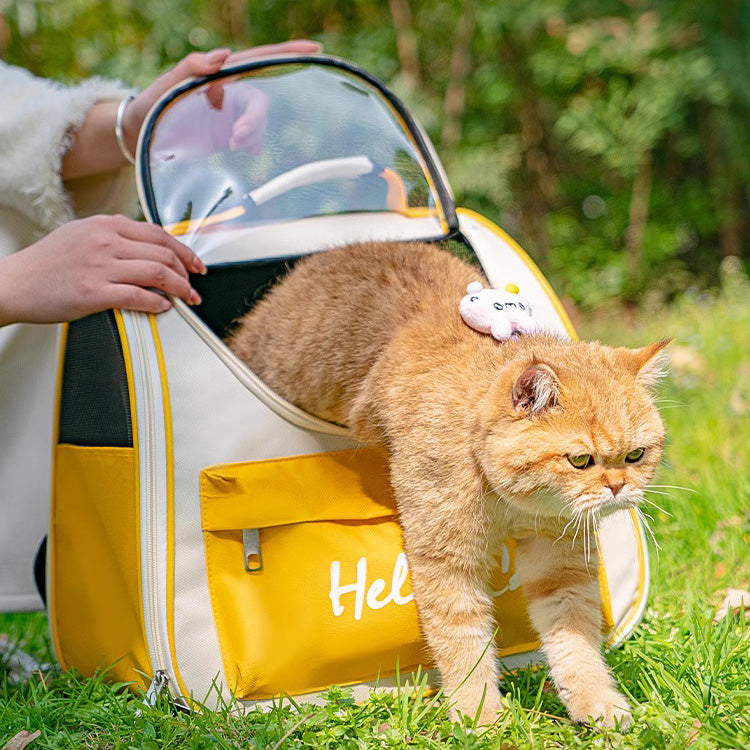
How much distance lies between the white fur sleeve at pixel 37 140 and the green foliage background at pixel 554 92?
250 centimetres

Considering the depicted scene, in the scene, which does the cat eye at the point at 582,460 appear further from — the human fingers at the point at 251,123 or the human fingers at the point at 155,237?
the human fingers at the point at 251,123

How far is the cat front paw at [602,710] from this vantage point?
1355mm

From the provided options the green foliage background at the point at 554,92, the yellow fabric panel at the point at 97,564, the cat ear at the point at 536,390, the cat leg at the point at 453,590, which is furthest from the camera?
the green foliage background at the point at 554,92

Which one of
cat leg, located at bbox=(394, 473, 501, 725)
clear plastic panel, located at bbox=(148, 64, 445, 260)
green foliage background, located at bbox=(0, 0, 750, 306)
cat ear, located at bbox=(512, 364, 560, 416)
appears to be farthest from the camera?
green foliage background, located at bbox=(0, 0, 750, 306)

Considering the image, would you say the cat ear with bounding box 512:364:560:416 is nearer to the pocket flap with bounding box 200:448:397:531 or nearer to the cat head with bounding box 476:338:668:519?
the cat head with bounding box 476:338:668:519

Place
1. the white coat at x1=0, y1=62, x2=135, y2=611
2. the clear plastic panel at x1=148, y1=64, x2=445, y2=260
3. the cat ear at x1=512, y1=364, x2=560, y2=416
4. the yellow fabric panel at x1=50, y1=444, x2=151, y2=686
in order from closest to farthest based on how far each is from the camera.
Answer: the cat ear at x1=512, y1=364, x2=560, y2=416 < the yellow fabric panel at x1=50, y1=444, x2=151, y2=686 < the clear plastic panel at x1=148, y1=64, x2=445, y2=260 < the white coat at x1=0, y1=62, x2=135, y2=611

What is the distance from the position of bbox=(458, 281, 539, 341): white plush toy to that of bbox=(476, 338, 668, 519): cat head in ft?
0.45

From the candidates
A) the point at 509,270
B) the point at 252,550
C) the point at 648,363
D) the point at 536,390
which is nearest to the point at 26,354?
the point at 252,550

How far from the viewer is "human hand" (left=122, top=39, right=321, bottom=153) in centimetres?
185

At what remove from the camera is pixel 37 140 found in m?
1.94

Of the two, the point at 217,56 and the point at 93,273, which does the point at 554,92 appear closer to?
the point at 217,56

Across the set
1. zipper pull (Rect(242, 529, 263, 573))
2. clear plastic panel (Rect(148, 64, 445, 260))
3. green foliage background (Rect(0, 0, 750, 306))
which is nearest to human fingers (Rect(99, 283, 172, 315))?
clear plastic panel (Rect(148, 64, 445, 260))

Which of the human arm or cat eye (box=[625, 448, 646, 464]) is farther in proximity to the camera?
the human arm

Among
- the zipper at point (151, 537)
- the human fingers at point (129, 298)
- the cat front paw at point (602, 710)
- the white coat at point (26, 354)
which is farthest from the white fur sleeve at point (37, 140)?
the cat front paw at point (602, 710)
